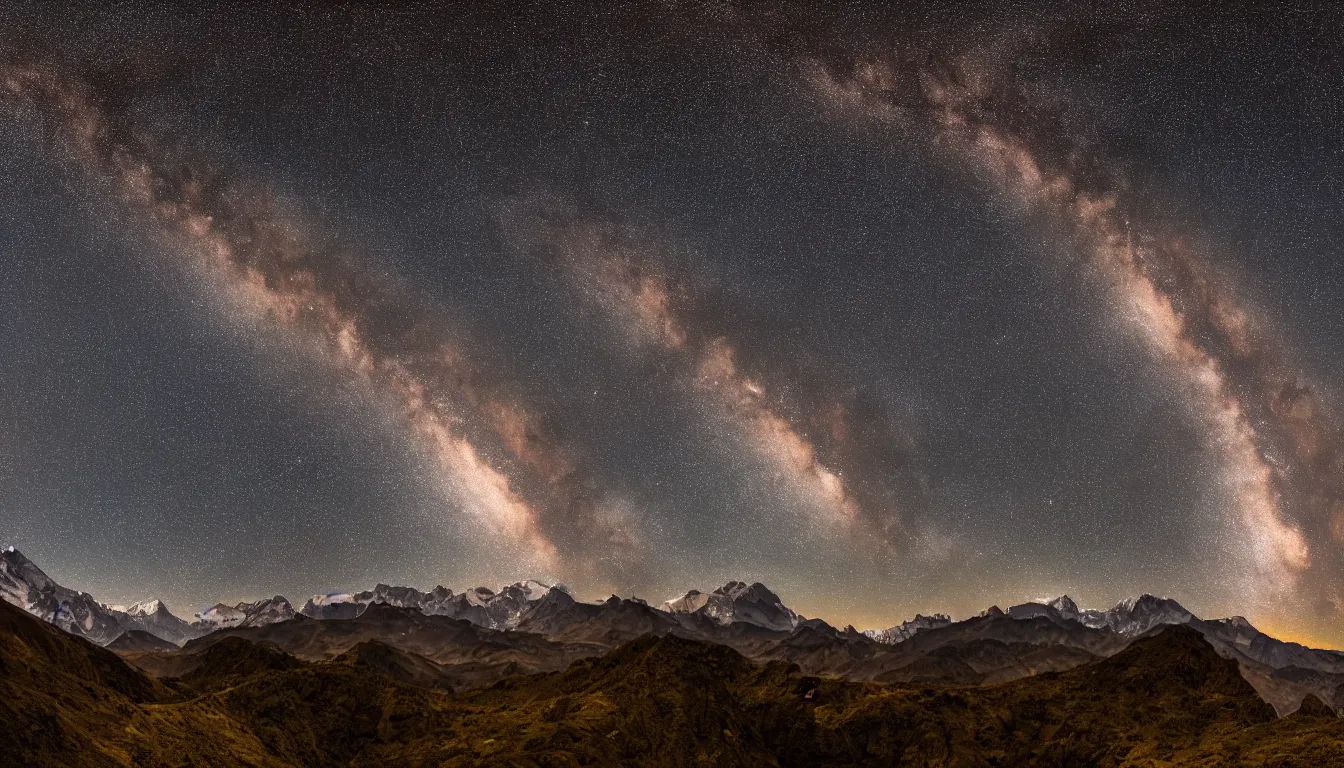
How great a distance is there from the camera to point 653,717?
7994 cm

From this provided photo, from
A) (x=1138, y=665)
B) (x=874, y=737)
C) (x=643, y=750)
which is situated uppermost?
(x=1138, y=665)

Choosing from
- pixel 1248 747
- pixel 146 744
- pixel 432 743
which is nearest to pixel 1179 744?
pixel 1248 747

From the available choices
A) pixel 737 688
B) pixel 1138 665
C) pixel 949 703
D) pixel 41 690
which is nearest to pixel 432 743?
pixel 41 690

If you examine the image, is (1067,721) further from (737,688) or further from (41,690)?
(41,690)

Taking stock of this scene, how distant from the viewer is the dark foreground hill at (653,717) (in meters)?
55.2

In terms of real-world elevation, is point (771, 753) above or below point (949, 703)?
below

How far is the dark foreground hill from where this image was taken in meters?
55.2

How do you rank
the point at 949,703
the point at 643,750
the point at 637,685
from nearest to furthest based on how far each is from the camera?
the point at 643,750, the point at 637,685, the point at 949,703

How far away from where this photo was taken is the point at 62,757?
1769 inches

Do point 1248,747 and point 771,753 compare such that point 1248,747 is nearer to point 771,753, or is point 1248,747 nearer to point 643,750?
point 771,753

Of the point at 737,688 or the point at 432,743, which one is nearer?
the point at 432,743

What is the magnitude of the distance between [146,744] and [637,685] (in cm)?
4403

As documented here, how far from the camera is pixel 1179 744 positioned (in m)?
79.1

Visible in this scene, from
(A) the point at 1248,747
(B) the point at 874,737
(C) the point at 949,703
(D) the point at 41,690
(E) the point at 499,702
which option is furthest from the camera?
(E) the point at 499,702
